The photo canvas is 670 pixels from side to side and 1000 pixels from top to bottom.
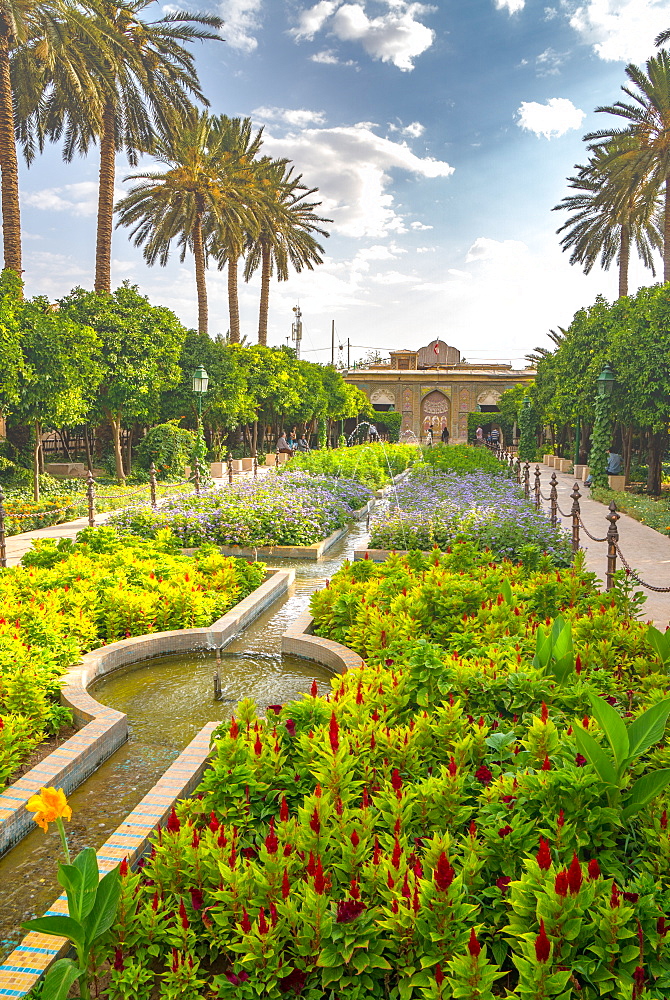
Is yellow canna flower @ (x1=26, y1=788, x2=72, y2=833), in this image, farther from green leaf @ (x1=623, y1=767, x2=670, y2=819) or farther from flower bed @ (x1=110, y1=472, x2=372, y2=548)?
flower bed @ (x1=110, y1=472, x2=372, y2=548)

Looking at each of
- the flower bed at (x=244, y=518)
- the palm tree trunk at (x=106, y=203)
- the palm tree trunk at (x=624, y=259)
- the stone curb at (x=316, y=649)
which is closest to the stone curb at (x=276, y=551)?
the flower bed at (x=244, y=518)

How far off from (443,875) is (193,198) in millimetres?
23812

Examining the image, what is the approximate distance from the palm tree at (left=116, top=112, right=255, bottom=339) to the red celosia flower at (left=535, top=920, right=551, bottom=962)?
23.2m

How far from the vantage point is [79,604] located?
229 inches

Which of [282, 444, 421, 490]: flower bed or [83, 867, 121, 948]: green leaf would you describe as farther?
[282, 444, 421, 490]: flower bed

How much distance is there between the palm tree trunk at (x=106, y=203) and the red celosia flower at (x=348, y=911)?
61.4 feet

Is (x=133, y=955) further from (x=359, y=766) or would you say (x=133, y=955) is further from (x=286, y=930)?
(x=359, y=766)

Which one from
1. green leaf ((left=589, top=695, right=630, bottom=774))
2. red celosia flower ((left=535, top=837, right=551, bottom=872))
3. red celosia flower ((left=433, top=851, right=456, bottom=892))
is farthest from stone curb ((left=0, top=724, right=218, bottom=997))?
green leaf ((left=589, top=695, right=630, bottom=774))

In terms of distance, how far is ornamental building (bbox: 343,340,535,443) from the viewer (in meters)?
49.0

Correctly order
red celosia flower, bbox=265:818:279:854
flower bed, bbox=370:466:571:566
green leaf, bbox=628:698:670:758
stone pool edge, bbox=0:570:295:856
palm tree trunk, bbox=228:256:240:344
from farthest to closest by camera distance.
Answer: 1. palm tree trunk, bbox=228:256:240:344
2. flower bed, bbox=370:466:571:566
3. stone pool edge, bbox=0:570:295:856
4. green leaf, bbox=628:698:670:758
5. red celosia flower, bbox=265:818:279:854

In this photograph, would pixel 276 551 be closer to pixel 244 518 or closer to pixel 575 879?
pixel 244 518

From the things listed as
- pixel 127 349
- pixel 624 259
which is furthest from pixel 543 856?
pixel 624 259

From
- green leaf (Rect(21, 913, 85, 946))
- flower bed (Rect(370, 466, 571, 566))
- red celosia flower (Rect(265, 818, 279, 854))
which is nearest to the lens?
green leaf (Rect(21, 913, 85, 946))

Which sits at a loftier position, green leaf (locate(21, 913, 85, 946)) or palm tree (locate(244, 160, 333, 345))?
palm tree (locate(244, 160, 333, 345))
